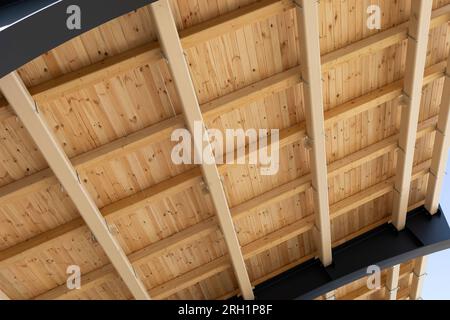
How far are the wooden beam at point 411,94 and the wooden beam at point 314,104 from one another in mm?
1629

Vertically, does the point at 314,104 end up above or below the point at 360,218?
below

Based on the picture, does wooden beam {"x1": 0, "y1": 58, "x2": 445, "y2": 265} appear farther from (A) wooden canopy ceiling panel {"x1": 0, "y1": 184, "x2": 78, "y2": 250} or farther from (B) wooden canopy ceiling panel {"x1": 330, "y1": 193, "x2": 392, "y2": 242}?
(B) wooden canopy ceiling panel {"x1": 330, "y1": 193, "x2": 392, "y2": 242}

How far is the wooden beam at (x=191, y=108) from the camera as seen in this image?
5645mm

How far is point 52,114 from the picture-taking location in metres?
6.34

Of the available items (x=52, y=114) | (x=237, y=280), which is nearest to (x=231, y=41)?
(x=52, y=114)

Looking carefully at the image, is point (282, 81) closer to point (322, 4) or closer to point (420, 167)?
point (322, 4)

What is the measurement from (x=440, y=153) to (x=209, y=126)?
510cm

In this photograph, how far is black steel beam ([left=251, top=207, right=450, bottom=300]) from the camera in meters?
11.1

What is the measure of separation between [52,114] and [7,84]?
3.00ft

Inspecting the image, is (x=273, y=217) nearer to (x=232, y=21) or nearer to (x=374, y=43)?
(x=374, y=43)

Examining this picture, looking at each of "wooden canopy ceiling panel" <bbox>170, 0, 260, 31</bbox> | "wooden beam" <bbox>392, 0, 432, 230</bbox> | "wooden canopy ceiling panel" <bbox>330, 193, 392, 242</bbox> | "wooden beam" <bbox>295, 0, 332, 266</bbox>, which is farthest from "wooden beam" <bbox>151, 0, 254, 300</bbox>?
"wooden beam" <bbox>392, 0, 432, 230</bbox>

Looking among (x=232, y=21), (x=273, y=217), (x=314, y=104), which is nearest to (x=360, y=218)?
(x=273, y=217)

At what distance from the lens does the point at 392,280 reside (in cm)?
1396
